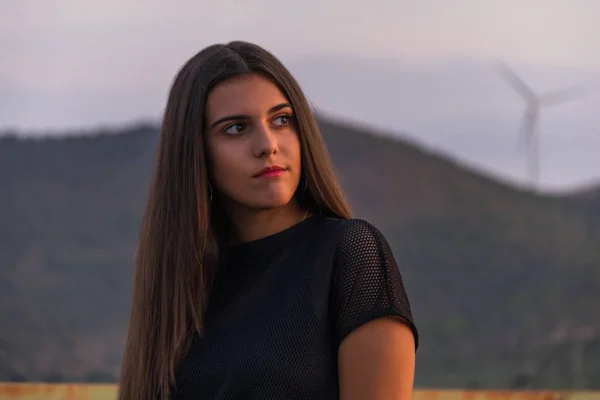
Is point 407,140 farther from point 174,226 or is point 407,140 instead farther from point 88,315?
point 174,226

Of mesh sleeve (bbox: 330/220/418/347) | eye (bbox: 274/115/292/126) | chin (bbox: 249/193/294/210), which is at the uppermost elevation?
eye (bbox: 274/115/292/126)

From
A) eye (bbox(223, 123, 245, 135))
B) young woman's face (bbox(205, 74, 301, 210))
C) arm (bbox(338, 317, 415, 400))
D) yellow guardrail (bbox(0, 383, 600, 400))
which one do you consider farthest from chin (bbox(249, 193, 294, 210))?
yellow guardrail (bbox(0, 383, 600, 400))

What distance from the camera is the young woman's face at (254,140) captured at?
1892mm

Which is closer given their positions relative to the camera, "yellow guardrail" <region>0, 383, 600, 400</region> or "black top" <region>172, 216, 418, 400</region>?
"black top" <region>172, 216, 418, 400</region>

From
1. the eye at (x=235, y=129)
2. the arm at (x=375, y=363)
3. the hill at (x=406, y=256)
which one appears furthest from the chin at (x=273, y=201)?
the hill at (x=406, y=256)

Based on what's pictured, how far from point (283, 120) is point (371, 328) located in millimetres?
406

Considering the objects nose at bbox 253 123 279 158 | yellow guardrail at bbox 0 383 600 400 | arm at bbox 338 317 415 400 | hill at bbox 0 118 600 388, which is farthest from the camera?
hill at bbox 0 118 600 388

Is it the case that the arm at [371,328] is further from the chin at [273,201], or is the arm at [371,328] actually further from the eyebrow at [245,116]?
the eyebrow at [245,116]

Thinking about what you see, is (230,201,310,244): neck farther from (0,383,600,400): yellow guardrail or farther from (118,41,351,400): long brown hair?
(0,383,600,400): yellow guardrail

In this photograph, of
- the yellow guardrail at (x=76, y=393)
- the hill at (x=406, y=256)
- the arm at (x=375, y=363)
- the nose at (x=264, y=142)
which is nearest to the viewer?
the arm at (x=375, y=363)

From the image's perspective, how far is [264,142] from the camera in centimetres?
188

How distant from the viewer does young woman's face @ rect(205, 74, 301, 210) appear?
1892mm

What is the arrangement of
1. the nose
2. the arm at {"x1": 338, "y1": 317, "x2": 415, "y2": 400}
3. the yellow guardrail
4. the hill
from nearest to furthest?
the arm at {"x1": 338, "y1": 317, "x2": 415, "y2": 400} < the nose < the yellow guardrail < the hill

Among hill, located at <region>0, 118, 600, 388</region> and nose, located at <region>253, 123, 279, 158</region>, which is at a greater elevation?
nose, located at <region>253, 123, 279, 158</region>
